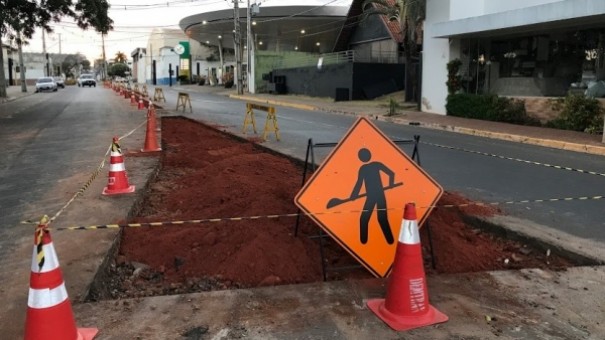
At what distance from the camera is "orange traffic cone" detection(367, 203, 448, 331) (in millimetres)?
3572

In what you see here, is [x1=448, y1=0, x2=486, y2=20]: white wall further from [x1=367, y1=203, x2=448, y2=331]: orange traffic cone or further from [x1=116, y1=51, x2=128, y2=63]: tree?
[x1=116, y1=51, x2=128, y2=63]: tree

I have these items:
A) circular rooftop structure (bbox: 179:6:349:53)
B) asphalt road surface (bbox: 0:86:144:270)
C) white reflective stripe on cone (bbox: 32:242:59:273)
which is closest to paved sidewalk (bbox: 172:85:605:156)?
asphalt road surface (bbox: 0:86:144:270)

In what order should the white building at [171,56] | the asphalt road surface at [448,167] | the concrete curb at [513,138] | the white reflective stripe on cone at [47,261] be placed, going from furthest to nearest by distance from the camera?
1. the white building at [171,56]
2. the concrete curb at [513,138]
3. the asphalt road surface at [448,167]
4. the white reflective stripe on cone at [47,261]

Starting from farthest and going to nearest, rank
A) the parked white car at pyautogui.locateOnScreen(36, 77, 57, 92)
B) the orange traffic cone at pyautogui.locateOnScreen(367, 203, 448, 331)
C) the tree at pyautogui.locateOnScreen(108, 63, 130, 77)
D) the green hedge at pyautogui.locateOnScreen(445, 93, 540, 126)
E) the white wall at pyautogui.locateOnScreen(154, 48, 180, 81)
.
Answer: the tree at pyautogui.locateOnScreen(108, 63, 130, 77) → the white wall at pyautogui.locateOnScreen(154, 48, 180, 81) → the parked white car at pyautogui.locateOnScreen(36, 77, 57, 92) → the green hedge at pyautogui.locateOnScreen(445, 93, 540, 126) → the orange traffic cone at pyautogui.locateOnScreen(367, 203, 448, 331)

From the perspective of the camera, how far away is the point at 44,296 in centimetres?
304

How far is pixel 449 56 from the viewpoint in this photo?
22.9 meters

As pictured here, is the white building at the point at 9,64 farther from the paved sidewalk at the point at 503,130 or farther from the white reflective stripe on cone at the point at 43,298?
the white reflective stripe on cone at the point at 43,298

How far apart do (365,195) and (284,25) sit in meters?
55.1

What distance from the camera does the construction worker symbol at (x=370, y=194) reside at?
448 cm

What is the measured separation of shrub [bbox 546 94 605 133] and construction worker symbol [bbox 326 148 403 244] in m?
13.6

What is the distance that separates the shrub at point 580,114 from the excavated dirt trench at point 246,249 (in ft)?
36.1

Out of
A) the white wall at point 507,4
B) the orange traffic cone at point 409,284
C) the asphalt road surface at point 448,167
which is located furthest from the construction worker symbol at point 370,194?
the white wall at point 507,4

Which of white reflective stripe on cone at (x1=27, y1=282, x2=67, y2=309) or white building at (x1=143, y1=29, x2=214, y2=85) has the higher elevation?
white building at (x1=143, y1=29, x2=214, y2=85)

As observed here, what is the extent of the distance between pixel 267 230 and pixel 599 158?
9531mm
